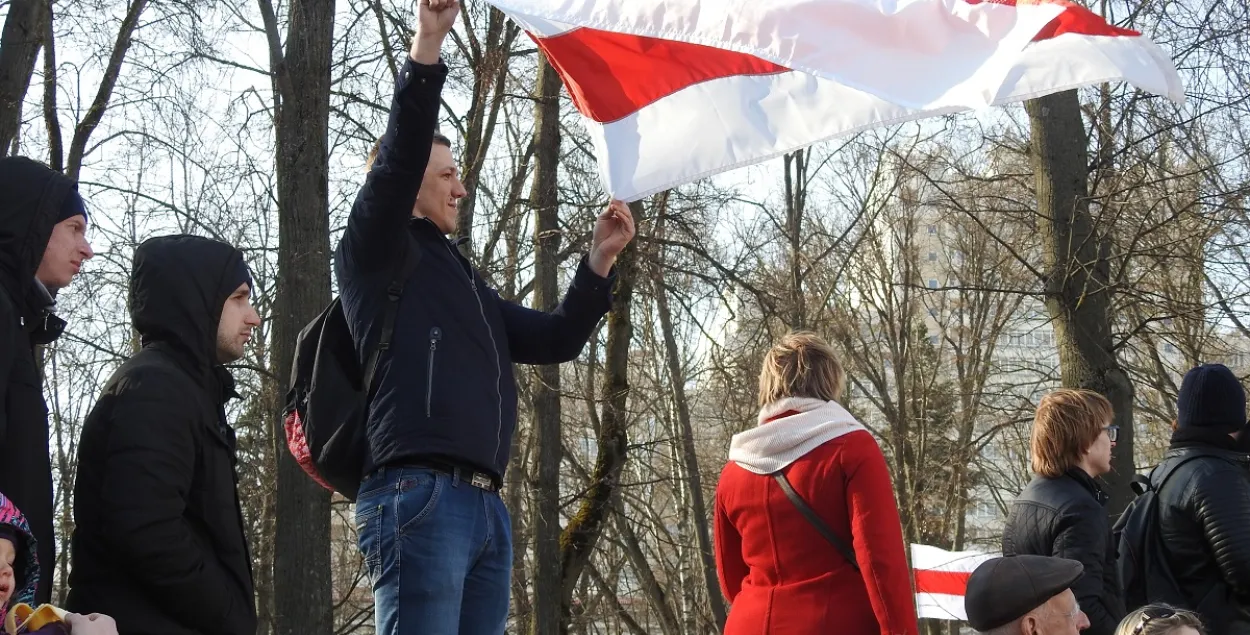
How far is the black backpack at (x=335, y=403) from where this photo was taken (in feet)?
10.7

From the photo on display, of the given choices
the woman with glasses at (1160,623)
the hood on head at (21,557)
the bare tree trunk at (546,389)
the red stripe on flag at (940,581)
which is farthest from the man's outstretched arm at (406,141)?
the bare tree trunk at (546,389)

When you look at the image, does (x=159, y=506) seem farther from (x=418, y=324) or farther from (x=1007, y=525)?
(x=1007, y=525)

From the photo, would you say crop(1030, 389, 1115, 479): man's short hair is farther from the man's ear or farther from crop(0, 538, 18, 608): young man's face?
crop(0, 538, 18, 608): young man's face

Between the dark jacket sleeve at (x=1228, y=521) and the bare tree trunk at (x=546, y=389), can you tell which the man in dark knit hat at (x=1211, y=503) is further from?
the bare tree trunk at (x=546, y=389)

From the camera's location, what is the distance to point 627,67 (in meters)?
4.26

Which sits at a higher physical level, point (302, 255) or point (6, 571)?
point (302, 255)

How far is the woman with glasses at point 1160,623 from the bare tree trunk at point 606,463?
885 cm

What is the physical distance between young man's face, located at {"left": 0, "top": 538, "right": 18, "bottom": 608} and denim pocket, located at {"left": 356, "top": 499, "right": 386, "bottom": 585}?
0.77m

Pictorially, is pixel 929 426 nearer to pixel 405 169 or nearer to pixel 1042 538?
pixel 1042 538

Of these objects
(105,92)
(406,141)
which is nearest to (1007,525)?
(406,141)

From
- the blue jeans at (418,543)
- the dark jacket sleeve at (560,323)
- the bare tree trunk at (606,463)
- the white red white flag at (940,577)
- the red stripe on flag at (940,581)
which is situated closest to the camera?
the blue jeans at (418,543)

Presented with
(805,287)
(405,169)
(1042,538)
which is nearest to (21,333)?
(405,169)

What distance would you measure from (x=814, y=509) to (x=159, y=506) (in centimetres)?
199

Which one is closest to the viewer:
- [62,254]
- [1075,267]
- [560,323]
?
[62,254]
